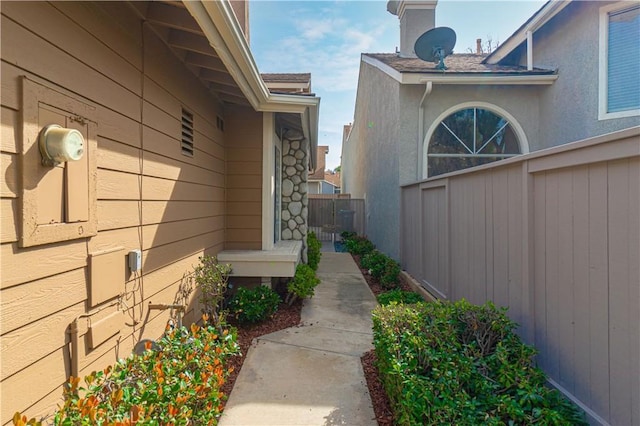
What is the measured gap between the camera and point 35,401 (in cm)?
173

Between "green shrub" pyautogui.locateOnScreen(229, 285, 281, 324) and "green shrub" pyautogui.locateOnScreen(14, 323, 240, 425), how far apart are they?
1.68 metres

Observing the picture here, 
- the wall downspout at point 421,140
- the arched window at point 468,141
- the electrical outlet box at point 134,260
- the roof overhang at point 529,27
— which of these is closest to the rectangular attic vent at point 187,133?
the electrical outlet box at point 134,260

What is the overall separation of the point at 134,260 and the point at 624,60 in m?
7.78

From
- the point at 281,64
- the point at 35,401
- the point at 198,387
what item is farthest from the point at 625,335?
the point at 281,64

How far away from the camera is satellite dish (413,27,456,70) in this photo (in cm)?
683

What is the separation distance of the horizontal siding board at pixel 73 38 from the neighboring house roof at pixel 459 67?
213 inches

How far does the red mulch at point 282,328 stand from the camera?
2.72m

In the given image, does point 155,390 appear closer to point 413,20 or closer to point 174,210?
point 174,210

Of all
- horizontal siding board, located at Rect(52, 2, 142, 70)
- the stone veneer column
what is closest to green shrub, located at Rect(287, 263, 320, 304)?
the stone veneer column

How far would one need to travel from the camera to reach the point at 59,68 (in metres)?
1.91

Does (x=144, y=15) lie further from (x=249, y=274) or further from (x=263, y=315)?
(x=263, y=315)

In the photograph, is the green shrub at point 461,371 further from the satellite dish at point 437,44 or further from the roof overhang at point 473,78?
the satellite dish at point 437,44

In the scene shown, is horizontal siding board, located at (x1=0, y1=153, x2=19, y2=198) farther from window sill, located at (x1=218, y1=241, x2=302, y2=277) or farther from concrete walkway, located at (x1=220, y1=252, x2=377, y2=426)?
window sill, located at (x1=218, y1=241, x2=302, y2=277)

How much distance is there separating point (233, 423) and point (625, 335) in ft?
8.48
